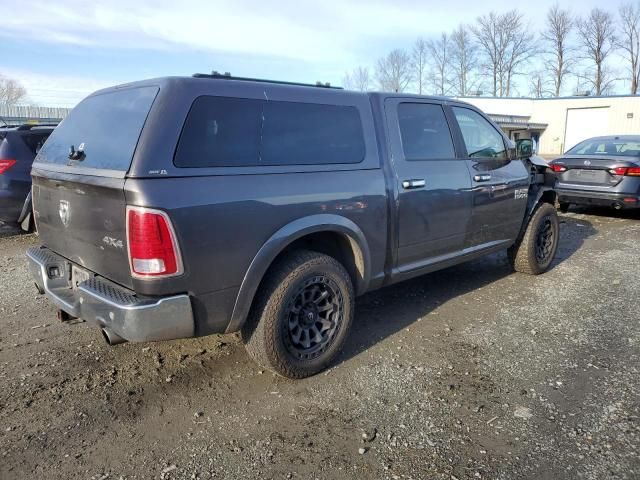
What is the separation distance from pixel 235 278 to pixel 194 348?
1.18 m

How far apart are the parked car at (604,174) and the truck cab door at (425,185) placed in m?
5.52

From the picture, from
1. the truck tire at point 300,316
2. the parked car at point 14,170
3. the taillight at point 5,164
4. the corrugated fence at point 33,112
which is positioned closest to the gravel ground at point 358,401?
the truck tire at point 300,316

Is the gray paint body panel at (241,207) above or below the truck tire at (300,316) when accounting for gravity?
above

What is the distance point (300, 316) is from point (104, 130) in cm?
172

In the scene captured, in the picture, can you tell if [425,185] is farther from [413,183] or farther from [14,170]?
[14,170]

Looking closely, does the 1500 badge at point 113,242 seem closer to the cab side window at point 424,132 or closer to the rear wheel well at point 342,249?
the rear wheel well at point 342,249

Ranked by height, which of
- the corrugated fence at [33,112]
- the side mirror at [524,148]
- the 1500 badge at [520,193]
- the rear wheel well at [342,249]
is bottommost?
the rear wheel well at [342,249]

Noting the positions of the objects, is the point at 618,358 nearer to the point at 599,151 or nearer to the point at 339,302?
the point at 339,302

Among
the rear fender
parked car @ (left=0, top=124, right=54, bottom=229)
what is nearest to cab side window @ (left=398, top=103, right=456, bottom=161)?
the rear fender

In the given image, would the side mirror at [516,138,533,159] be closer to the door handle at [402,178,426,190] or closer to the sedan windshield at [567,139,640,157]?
the door handle at [402,178,426,190]

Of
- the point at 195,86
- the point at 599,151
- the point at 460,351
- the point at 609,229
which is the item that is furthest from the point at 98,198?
the point at 599,151

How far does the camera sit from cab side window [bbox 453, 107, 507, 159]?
458 cm

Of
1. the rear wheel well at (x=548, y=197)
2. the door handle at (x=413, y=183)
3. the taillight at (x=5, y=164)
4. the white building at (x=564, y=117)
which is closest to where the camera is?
the door handle at (x=413, y=183)

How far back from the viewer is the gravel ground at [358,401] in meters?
2.51
